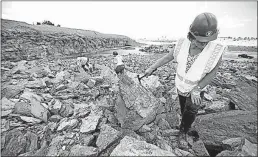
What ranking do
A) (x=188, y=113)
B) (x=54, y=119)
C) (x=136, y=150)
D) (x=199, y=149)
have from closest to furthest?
(x=136, y=150), (x=199, y=149), (x=188, y=113), (x=54, y=119)

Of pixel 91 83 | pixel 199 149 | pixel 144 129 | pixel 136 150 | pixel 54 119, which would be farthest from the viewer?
pixel 91 83

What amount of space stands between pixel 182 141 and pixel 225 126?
65cm

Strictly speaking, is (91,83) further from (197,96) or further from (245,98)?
(245,98)

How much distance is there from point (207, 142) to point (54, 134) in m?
2.16

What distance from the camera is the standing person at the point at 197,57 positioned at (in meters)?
1.45

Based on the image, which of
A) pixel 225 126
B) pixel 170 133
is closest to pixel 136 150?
pixel 170 133

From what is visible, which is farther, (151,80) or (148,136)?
(151,80)

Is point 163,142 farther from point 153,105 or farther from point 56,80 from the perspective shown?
point 56,80

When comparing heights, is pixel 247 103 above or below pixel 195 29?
below

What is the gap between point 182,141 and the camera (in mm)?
1966

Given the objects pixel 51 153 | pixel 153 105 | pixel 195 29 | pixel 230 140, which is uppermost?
pixel 195 29

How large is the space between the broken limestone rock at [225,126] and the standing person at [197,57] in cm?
37

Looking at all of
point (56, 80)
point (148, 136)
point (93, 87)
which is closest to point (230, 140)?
point (148, 136)

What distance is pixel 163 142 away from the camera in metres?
1.97
